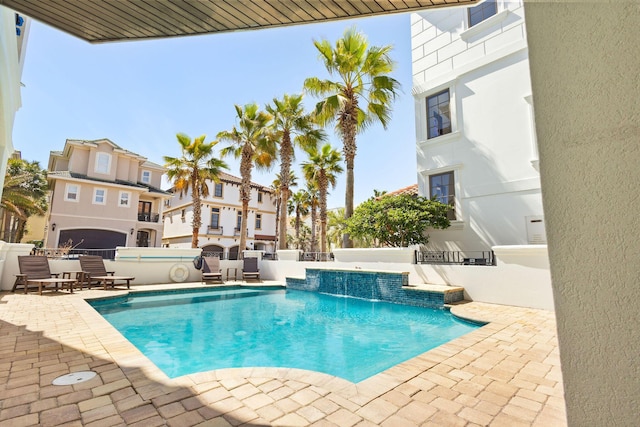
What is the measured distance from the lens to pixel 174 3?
10.4ft

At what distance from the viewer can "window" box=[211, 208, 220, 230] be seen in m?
32.0

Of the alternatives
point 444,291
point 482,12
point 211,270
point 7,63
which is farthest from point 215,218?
point 482,12

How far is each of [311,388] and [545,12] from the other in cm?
356

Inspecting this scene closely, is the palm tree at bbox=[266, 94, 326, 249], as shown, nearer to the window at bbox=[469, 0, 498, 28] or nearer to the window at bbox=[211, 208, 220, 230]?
the window at bbox=[469, 0, 498, 28]

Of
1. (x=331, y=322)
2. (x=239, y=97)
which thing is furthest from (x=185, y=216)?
(x=331, y=322)

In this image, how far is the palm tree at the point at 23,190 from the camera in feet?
76.1

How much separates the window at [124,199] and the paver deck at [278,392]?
70.3 feet

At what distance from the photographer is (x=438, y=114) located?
14.1m

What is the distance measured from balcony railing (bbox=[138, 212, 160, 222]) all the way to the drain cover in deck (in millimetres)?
25427

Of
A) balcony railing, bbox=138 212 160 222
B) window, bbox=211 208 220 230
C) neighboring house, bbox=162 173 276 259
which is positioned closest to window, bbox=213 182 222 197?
neighboring house, bbox=162 173 276 259

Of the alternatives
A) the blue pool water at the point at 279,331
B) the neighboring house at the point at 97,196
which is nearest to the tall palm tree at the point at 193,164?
the neighboring house at the point at 97,196

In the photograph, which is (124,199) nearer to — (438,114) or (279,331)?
(279,331)

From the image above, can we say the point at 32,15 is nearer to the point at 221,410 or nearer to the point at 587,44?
the point at 221,410

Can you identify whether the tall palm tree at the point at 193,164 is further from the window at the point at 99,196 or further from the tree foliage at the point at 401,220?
the tree foliage at the point at 401,220
